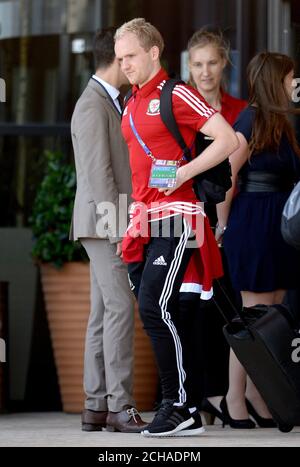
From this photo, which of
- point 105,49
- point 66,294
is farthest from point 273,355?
point 66,294

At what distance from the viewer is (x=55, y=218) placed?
735 cm

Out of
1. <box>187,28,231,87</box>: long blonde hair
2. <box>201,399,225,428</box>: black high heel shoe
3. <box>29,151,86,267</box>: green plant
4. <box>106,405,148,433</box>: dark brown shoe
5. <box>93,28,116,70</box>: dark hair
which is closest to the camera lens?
<box>106,405,148,433</box>: dark brown shoe

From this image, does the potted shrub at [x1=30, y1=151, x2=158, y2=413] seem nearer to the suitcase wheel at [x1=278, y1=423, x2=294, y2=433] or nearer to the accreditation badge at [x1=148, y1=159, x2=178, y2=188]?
the suitcase wheel at [x1=278, y1=423, x2=294, y2=433]

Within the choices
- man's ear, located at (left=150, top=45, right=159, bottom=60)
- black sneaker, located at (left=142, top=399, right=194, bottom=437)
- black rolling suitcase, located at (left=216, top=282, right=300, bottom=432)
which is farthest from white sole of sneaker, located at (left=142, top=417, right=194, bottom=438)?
man's ear, located at (left=150, top=45, right=159, bottom=60)

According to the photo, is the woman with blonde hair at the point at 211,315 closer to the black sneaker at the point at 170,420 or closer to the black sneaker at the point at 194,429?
the black sneaker at the point at 194,429

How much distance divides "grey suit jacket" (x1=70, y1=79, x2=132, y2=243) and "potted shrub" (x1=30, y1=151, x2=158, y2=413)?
890 millimetres

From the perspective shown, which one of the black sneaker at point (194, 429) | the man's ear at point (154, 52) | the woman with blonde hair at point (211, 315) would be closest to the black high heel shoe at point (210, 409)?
the woman with blonde hair at point (211, 315)

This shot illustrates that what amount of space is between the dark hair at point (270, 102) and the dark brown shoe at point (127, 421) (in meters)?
1.36

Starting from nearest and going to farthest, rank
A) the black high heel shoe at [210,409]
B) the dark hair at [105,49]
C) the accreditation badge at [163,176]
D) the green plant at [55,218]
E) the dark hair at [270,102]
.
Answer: the accreditation badge at [163,176], the dark hair at [270,102], the dark hair at [105,49], the black high heel shoe at [210,409], the green plant at [55,218]

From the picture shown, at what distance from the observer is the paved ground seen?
18.1ft

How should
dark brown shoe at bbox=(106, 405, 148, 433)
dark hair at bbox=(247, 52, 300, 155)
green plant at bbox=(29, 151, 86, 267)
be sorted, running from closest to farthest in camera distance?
dark brown shoe at bbox=(106, 405, 148, 433) → dark hair at bbox=(247, 52, 300, 155) → green plant at bbox=(29, 151, 86, 267)

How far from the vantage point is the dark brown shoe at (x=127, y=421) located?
6109 millimetres

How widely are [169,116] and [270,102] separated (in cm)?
90
